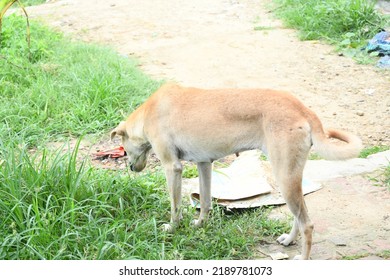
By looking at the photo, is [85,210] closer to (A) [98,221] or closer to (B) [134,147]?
(A) [98,221]

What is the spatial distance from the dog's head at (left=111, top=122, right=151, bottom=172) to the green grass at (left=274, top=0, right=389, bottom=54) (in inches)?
203

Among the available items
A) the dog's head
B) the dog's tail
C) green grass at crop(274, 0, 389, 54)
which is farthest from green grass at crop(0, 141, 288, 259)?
green grass at crop(274, 0, 389, 54)

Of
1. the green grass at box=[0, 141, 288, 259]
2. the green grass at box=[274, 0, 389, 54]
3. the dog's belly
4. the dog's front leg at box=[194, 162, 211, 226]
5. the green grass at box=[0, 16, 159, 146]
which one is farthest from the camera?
the green grass at box=[274, 0, 389, 54]

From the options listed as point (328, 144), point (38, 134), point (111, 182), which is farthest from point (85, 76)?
point (328, 144)

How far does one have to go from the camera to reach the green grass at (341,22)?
9.99 metres

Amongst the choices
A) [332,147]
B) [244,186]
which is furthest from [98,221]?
[332,147]

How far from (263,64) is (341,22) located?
1.66m

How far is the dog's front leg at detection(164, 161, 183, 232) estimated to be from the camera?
5066 mm

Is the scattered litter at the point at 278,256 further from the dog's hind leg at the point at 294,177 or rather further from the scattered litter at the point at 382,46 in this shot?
the scattered litter at the point at 382,46

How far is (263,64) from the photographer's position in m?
9.45

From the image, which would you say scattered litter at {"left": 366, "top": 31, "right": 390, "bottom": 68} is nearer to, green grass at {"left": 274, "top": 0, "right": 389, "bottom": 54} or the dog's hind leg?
green grass at {"left": 274, "top": 0, "right": 389, "bottom": 54}

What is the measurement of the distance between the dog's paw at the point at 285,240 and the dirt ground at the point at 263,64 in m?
0.08

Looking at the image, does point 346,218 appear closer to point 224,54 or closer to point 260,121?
point 260,121

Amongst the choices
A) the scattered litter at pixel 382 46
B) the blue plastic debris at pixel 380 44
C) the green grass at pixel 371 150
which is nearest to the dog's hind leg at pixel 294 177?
the green grass at pixel 371 150
